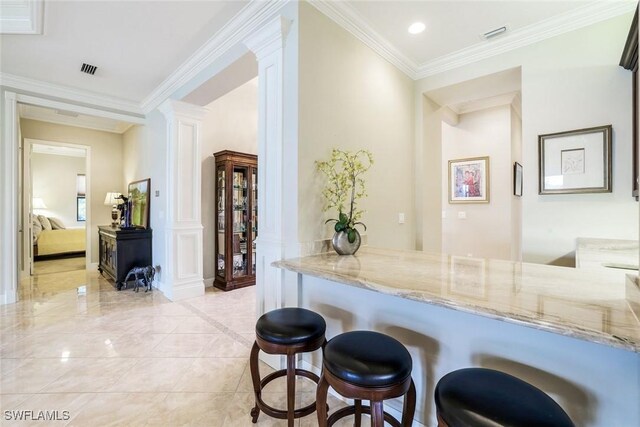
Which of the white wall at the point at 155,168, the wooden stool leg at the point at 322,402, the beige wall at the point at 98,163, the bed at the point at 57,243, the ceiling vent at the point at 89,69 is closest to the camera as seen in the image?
the wooden stool leg at the point at 322,402

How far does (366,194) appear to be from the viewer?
8.67 ft

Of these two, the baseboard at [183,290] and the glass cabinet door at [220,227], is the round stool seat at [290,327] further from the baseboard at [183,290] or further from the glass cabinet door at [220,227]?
the glass cabinet door at [220,227]

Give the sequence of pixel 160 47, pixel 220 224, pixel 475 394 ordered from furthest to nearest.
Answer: pixel 220 224, pixel 160 47, pixel 475 394

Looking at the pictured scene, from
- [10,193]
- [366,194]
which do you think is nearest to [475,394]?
[366,194]

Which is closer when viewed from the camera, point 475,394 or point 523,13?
point 475,394

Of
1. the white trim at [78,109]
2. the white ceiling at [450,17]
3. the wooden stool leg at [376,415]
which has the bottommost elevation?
the wooden stool leg at [376,415]

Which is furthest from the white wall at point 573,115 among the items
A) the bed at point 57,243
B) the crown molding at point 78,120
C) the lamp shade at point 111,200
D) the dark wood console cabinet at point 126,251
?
the bed at point 57,243

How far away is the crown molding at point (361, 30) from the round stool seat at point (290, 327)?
89.3 inches

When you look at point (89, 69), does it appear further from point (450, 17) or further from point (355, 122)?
point (450, 17)

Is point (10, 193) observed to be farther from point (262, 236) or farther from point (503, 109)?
point (503, 109)

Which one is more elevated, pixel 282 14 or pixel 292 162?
pixel 282 14

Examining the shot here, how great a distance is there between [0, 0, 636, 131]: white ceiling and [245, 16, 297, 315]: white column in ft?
0.83

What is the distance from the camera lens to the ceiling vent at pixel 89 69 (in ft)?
10.7

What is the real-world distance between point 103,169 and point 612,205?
25.4 feet
